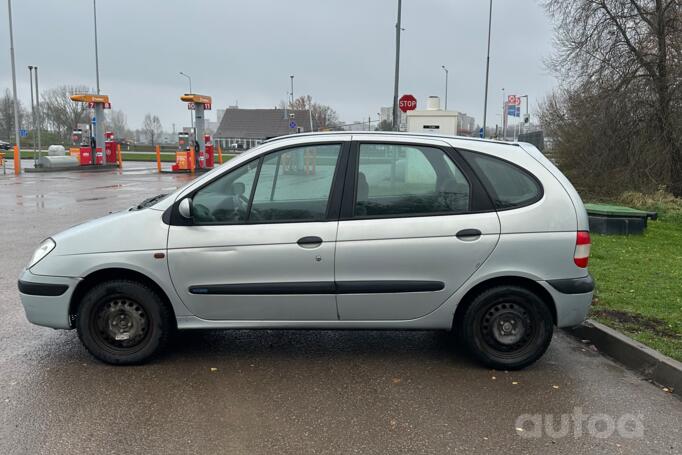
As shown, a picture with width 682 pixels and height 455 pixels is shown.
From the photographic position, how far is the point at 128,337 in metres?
4.31

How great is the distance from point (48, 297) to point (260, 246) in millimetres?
1647

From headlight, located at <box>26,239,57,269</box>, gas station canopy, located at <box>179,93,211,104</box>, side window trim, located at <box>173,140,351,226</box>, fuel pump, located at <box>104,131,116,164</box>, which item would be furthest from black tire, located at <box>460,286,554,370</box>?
fuel pump, located at <box>104,131,116,164</box>

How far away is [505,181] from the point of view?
4.29 meters

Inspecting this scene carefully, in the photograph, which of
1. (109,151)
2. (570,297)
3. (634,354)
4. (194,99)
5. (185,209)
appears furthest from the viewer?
(109,151)

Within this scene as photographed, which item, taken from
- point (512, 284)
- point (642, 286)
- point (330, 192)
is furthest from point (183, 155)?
point (512, 284)

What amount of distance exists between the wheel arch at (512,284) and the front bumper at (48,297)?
2.92 m

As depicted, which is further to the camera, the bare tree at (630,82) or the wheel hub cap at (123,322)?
the bare tree at (630,82)

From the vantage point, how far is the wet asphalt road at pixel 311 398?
3289mm

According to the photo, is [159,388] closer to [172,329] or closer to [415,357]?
[172,329]

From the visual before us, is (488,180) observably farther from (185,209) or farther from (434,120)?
(434,120)

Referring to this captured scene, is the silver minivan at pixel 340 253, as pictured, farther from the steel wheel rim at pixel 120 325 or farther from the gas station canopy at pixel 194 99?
the gas station canopy at pixel 194 99

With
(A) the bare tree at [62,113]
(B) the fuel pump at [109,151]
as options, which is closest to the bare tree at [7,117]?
(A) the bare tree at [62,113]

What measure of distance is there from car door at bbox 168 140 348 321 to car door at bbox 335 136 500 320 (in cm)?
14

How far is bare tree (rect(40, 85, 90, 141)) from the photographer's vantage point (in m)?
69.3
